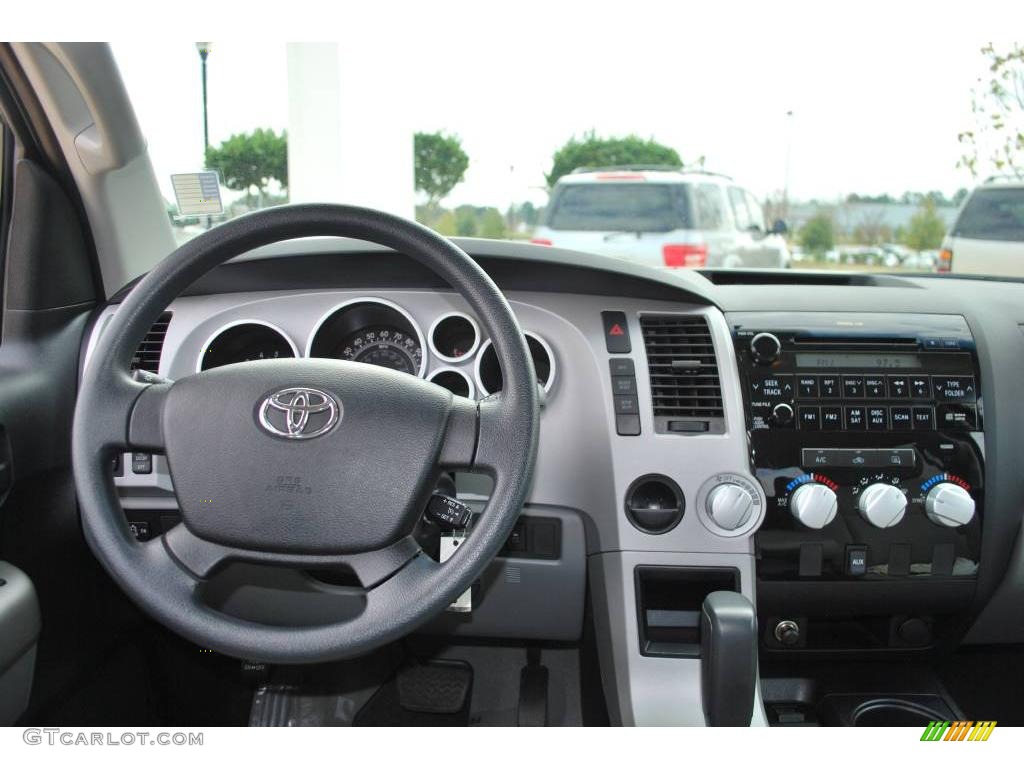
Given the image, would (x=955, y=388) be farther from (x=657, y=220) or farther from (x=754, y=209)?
(x=754, y=209)

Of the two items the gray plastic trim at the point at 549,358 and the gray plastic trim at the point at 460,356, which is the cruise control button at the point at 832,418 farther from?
the gray plastic trim at the point at 460,356

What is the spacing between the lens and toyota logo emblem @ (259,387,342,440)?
1.28 metres

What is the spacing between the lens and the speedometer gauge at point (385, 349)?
2.00 meters

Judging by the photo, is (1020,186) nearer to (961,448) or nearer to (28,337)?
(961,448)

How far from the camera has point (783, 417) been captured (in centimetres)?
197

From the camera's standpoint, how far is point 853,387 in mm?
2006

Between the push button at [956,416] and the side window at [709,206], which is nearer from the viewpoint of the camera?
the push button at [956,416]

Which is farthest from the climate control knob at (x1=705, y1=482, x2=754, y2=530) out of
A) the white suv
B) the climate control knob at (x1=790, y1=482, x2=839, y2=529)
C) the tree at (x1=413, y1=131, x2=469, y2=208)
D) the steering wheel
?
the white suv

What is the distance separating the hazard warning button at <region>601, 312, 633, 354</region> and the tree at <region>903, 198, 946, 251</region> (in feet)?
7.16

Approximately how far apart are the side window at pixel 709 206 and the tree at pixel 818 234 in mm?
1031

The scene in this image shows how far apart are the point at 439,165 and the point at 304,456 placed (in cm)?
294

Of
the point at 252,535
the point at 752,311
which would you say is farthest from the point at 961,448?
the point at 252,535

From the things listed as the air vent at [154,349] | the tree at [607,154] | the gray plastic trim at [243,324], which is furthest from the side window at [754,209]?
the air vent at [154,349]

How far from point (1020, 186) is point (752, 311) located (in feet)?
8.46
